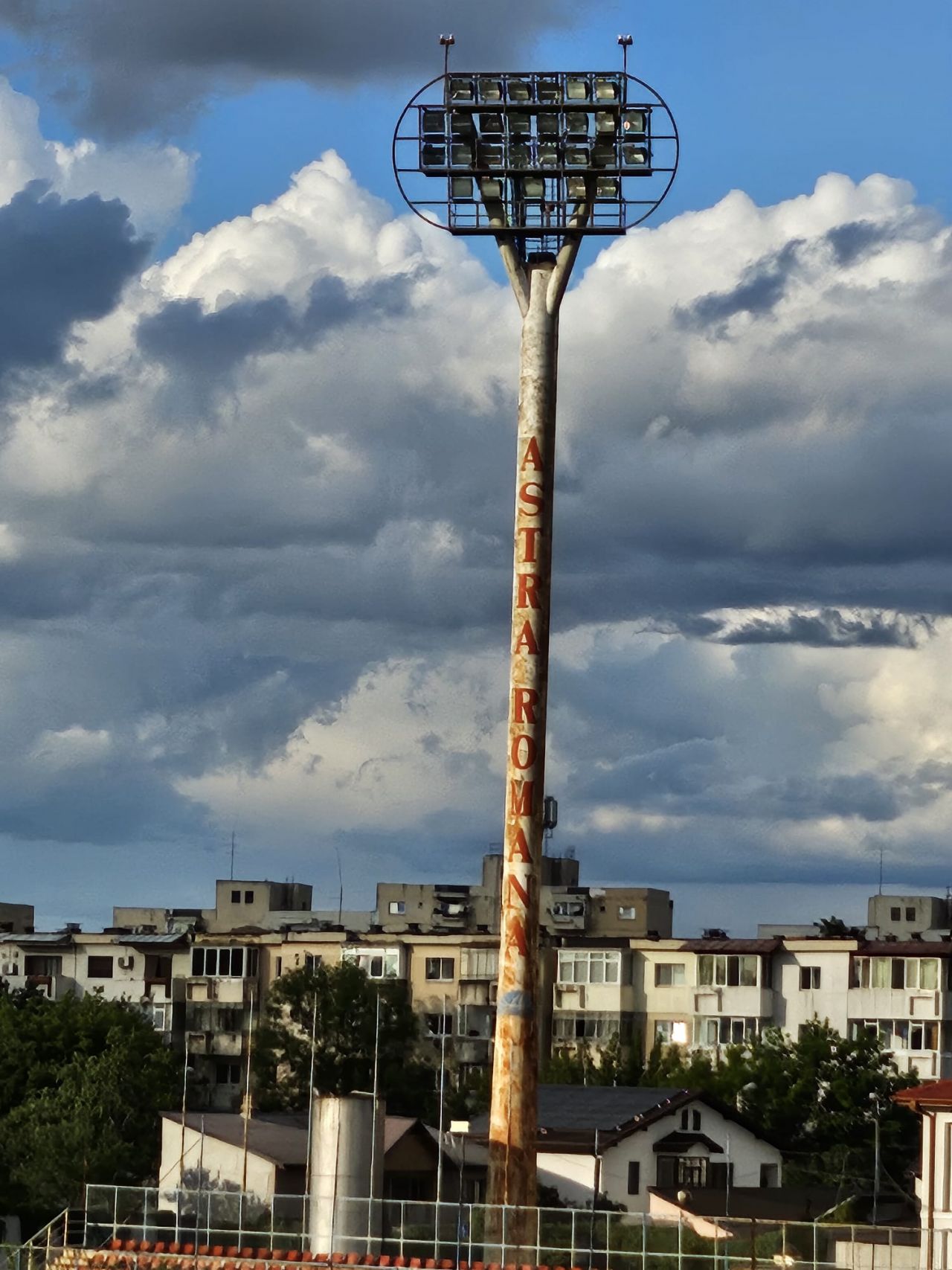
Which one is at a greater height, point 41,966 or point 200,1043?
point 41,966


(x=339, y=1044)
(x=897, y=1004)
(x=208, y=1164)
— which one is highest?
(x=897, y=1004)

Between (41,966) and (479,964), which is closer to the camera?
(479,964)

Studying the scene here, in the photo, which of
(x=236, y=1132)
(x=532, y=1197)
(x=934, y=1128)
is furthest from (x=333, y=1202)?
(x=236, y=1132)

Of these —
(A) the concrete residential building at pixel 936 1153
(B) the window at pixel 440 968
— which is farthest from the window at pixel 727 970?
(A) the concrete residential building at pixel 936 1153

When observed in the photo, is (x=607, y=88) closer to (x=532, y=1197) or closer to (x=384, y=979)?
(x=532, y=1197)

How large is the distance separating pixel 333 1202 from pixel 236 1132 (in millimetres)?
35806

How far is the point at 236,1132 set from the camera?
96.4 meters

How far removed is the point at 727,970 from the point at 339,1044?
1052 inches

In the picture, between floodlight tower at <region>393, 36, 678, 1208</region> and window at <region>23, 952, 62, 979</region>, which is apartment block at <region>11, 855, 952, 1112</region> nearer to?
window at <region>23, 952, 62, 979</region>

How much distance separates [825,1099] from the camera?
119688mm

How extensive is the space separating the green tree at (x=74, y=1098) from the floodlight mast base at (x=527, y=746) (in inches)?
1646

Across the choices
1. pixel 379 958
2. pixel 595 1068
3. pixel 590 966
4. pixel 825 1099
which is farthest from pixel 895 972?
pixel 379 958

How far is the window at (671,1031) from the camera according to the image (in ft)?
486

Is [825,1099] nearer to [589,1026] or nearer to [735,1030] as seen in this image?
[735,1030]
